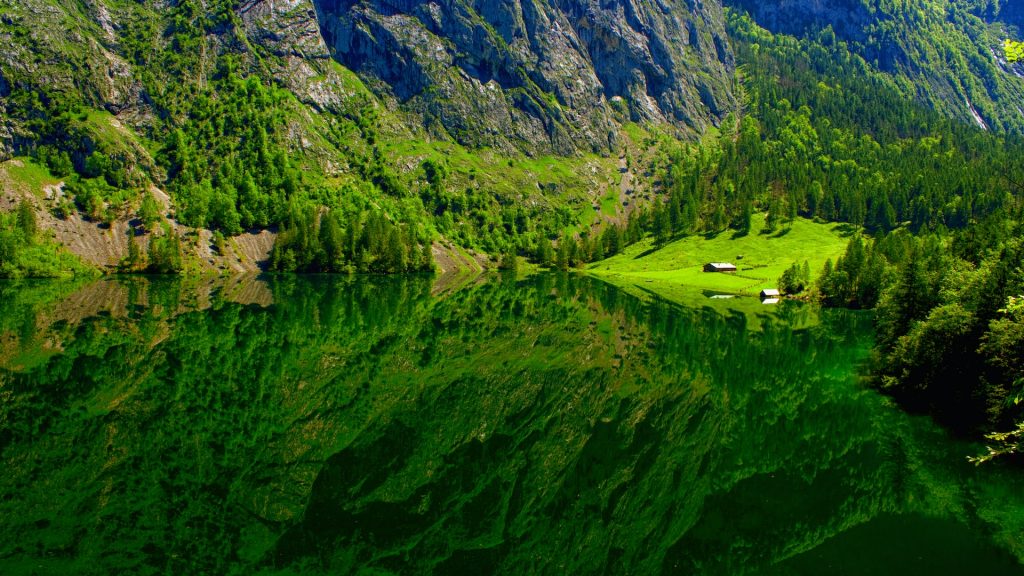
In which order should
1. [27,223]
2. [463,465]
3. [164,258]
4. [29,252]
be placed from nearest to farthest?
[463,465]
[29,252]
[27,223]
[164,258]

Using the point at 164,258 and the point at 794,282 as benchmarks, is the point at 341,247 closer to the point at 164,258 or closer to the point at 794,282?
the point at 164,258

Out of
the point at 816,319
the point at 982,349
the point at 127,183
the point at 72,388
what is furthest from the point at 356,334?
the point at 127,183

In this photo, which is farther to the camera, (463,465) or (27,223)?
(27,223)

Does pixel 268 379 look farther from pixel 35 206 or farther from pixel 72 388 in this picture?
pixel 35 206

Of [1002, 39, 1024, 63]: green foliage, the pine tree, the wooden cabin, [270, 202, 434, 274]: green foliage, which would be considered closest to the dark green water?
[1002, 39, 1024, 63]: green foliage

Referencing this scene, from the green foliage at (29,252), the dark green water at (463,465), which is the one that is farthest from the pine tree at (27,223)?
the dark green water at (463,465)

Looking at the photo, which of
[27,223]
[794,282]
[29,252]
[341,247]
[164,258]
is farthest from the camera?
[341,247]

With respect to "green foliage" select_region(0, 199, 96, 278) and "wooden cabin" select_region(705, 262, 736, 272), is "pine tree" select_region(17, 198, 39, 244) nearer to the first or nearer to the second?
"green foliage" select_region(0, 199, 96, 278)

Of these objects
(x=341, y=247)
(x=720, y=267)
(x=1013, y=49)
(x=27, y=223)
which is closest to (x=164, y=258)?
(x=27, y=223)

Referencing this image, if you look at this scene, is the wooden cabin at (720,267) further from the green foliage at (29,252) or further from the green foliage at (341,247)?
the green foliage at (29,252)
